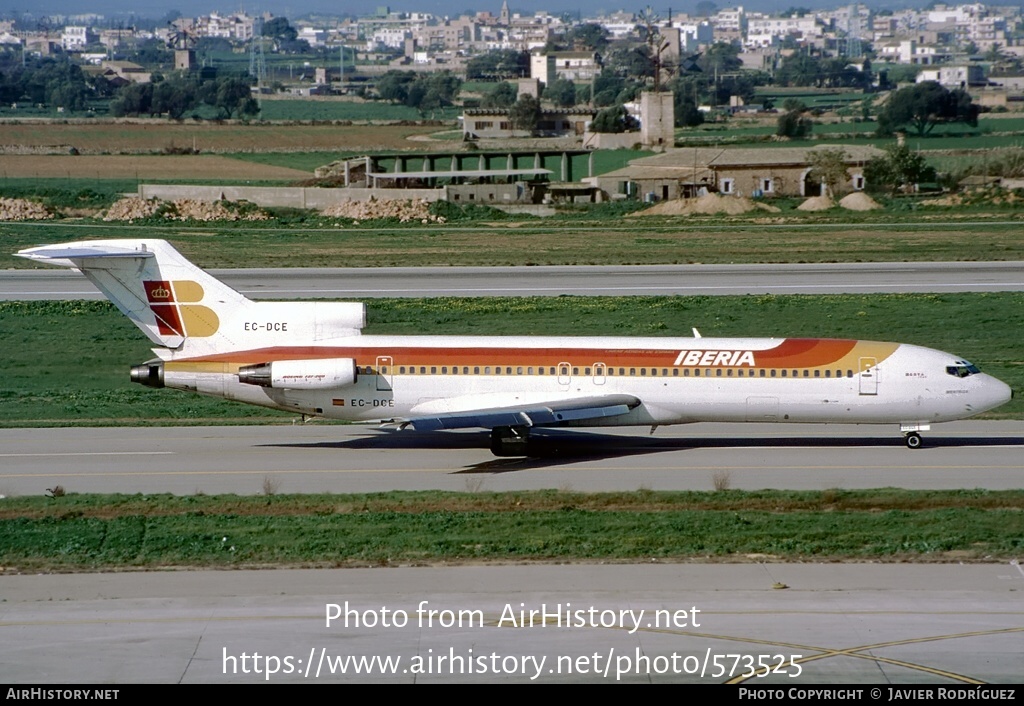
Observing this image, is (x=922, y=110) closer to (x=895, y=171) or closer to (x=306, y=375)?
(x=895, y=171)

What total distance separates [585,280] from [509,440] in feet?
91.1

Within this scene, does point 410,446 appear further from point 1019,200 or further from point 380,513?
point 1019,200

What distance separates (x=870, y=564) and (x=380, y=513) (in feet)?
30.8

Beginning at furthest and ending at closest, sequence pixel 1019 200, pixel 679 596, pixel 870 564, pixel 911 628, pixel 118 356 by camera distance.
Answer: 1. pixel 1019 200
2. pixel 118 356
3. pixel 870 564
4. pixel 679 596
5. pixel 911 628

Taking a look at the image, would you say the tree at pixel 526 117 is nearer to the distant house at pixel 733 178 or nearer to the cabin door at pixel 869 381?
the distant house at pixel 733 178

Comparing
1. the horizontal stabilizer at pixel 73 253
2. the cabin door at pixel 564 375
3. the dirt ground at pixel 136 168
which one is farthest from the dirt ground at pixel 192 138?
the cabin door at pixel 564 375

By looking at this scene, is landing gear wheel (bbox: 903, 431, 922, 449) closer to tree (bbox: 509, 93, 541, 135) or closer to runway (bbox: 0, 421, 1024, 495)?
runway (bbox: 0, 421, 1024, 495)

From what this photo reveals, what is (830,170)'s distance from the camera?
98.9 metres

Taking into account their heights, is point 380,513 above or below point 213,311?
below

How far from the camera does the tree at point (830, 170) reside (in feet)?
325

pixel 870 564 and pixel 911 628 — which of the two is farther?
pixel 870 564

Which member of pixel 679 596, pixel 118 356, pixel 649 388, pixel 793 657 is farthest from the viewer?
pixel 118 356

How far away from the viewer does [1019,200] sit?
8744cm

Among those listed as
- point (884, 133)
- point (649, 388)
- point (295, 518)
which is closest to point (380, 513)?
point (295, 518)
